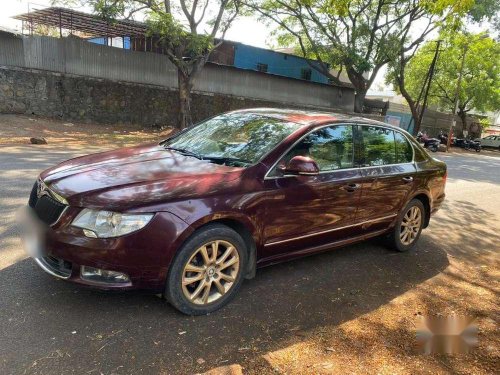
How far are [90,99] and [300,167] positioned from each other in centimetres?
1772

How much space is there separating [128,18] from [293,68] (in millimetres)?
15366

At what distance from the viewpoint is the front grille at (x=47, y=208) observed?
10.1ft

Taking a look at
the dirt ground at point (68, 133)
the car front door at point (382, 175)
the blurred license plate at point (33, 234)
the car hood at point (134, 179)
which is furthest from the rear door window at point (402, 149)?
the dirt ground at point (68, 133)

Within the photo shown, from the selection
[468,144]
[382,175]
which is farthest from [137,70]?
[468,144]

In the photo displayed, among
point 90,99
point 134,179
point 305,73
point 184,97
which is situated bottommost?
point 134,179

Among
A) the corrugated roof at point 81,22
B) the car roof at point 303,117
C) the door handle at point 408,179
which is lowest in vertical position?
the door handle at point 408,179

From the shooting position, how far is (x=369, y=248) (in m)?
5.34

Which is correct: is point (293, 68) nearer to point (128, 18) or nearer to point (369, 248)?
point (128, 18)

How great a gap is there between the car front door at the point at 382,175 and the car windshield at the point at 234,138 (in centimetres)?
101

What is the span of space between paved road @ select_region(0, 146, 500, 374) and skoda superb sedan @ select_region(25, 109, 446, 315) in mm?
287

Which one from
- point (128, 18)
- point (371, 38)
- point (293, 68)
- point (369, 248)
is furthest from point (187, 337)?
point (293, 68)

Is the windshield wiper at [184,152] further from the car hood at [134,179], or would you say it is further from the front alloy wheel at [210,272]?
the front alloy wheel at [210,272]

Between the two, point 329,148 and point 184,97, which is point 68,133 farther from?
point 329,148

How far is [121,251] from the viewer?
9.60 feet
